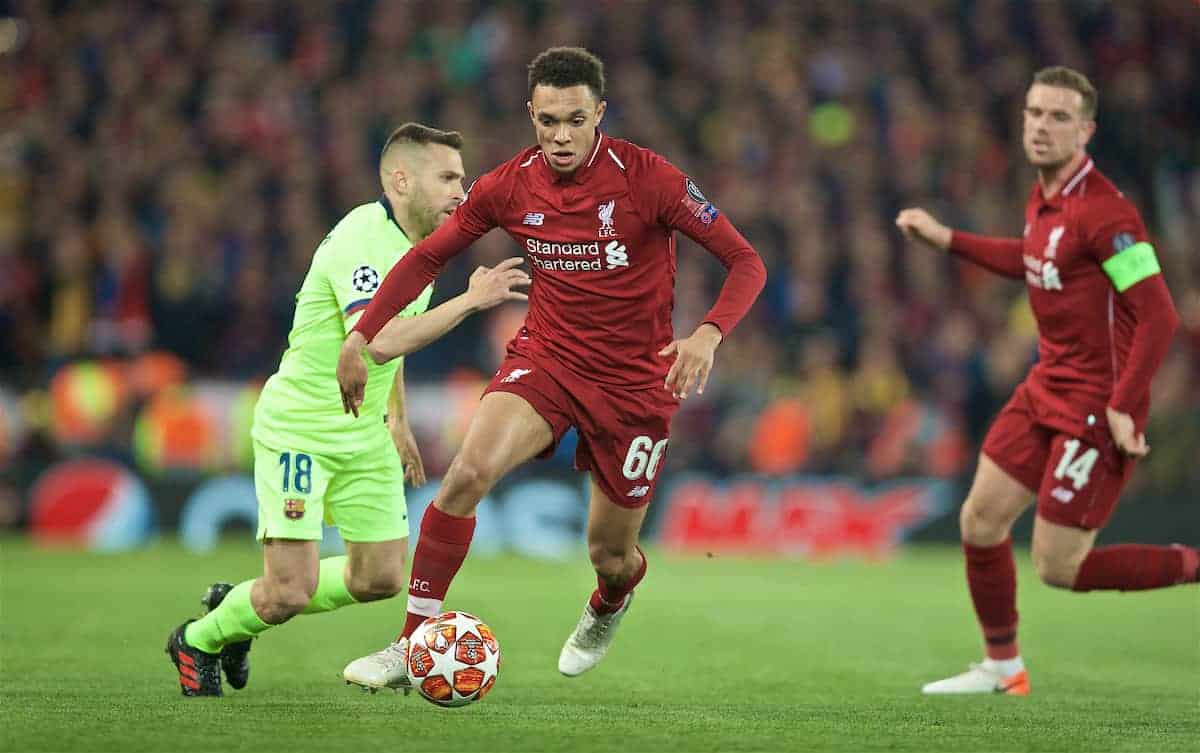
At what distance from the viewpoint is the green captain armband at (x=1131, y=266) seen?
7.17m

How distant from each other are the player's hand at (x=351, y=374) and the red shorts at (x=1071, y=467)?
3062 millimetres

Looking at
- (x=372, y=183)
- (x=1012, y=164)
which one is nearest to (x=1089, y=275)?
(x=372, y=183)

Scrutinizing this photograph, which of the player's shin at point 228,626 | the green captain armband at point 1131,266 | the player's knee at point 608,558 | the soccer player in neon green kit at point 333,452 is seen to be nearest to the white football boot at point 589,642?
the player's knee at point 608,558

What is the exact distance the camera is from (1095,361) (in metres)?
7.45

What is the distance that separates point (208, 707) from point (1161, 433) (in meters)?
11.1

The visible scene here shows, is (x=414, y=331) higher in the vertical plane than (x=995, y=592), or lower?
higher

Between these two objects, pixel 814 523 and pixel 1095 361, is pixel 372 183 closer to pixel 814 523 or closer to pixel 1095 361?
pixel 814 523

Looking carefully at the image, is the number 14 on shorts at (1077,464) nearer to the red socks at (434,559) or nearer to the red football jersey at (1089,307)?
the red football jersey at (1089,307)

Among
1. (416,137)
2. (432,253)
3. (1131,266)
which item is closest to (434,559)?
(432,253)

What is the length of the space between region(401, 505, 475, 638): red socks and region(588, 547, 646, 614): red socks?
108 cm

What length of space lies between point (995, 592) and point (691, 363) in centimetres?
240

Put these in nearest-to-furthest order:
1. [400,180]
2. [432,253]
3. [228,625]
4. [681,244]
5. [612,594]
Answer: [432,253] < [228,625] < [400,180] < [612,594] < [681,244]

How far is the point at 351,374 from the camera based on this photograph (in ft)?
21.0

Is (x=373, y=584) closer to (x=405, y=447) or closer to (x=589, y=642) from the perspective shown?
(x=405, y=447)
